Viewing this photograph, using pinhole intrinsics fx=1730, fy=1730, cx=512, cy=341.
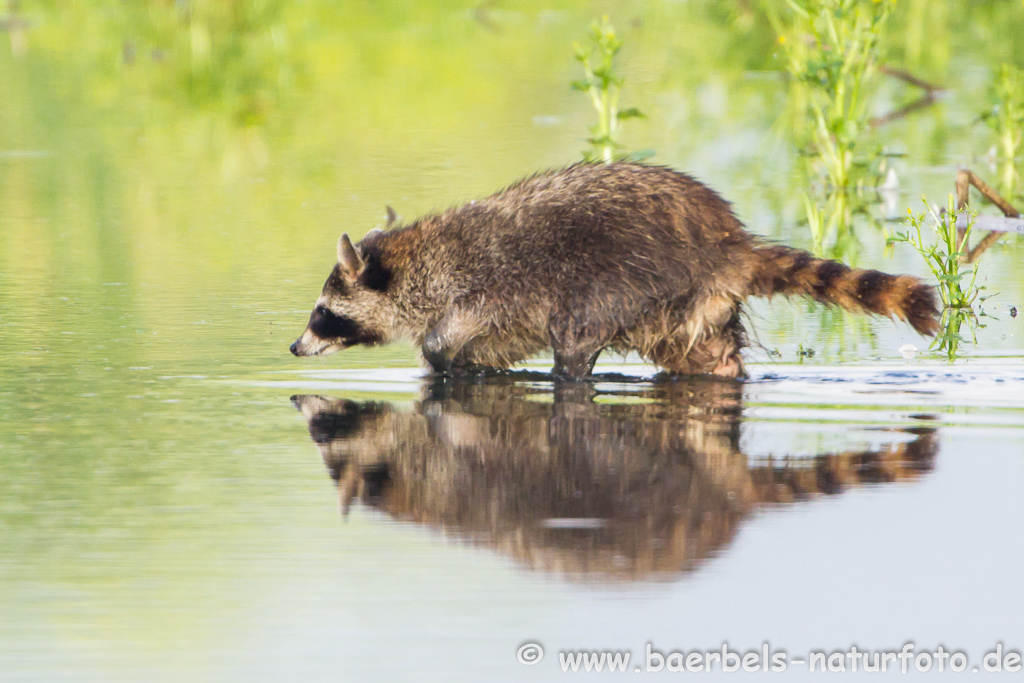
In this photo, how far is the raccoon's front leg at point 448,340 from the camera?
269 inches

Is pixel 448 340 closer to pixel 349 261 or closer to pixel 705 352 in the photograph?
pixel 349 261

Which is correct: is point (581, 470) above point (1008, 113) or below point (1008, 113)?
below

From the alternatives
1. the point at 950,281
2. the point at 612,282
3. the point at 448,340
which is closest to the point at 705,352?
the point at 612,282

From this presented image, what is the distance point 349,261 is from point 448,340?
711 millimetres

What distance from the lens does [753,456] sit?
5.23 metres

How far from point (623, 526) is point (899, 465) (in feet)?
3.55

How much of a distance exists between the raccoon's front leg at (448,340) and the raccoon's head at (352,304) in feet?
1.33

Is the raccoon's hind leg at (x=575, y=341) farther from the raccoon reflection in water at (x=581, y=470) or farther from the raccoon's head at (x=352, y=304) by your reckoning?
the raccoon's head at (x=352, y=304)

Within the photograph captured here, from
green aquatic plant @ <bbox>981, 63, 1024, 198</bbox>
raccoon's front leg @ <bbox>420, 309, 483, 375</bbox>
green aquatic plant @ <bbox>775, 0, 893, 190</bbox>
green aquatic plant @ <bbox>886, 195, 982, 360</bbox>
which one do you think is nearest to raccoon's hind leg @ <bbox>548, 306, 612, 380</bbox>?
raccoon's front leg @ <bbox>420, 309, 483, 375</bbox>

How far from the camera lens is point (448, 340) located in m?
6.84

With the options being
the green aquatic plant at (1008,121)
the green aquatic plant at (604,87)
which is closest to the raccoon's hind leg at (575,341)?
the green aquatic plant at (604,87)

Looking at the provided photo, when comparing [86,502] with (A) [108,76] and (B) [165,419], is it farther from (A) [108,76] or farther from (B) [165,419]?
(A) [108,76]

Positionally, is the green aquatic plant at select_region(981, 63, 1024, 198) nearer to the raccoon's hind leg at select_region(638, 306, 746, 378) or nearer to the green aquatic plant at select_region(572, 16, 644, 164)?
the green aquatic plant at select_region(572, 16, 644, 164)

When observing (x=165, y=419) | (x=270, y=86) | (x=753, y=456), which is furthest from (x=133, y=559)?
(x=270, y=86)
